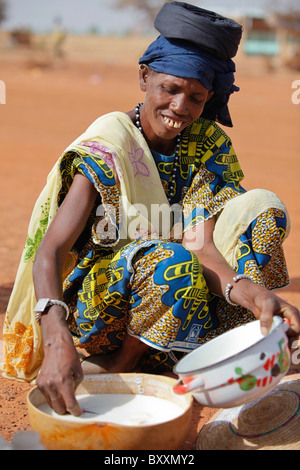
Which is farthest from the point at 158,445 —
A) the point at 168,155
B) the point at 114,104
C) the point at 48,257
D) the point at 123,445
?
the point at 114,104

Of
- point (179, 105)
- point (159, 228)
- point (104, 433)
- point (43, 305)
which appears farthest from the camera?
point (159, 228)

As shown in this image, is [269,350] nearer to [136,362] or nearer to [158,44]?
[136,362]

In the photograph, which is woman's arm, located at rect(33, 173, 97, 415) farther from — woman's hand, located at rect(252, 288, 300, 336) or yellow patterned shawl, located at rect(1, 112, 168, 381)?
woman's hand, located at rect(252, 288, 300, 336)

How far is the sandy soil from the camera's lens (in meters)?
4.72

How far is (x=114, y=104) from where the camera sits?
639 inches

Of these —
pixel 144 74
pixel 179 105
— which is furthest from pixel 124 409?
pixel 144 74

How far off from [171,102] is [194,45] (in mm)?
271

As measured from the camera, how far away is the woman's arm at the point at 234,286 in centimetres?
222

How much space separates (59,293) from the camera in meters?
2.22

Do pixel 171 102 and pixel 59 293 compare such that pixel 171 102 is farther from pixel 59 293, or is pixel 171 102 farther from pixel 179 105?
pixel 59 293

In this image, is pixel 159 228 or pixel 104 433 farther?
pixel 159 228

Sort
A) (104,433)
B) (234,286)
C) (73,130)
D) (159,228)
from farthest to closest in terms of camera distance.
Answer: (73,130)
(159,228)
(234,286)
(104,433)

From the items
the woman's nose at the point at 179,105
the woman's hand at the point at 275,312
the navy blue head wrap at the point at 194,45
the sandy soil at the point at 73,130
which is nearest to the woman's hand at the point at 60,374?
the sandy soil at the point at 73,130

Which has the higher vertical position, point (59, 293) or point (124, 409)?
point (59, 293)
